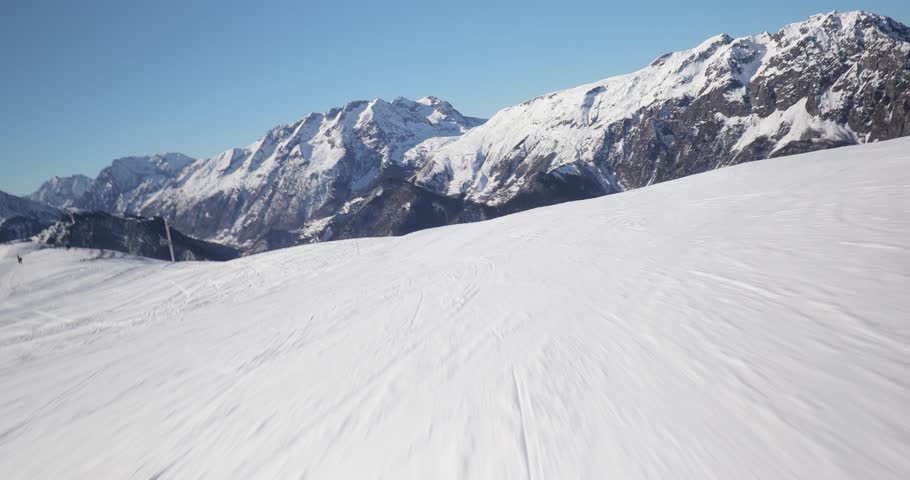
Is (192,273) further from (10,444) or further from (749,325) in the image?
(749,325)

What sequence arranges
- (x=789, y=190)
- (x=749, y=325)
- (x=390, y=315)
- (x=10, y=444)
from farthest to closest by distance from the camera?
(x=789, y=190), (x=390, y=315), (x=10, y=444), (x=749, y=325)

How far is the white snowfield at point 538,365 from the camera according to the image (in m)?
3.80

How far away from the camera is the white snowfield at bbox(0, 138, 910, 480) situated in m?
3.80

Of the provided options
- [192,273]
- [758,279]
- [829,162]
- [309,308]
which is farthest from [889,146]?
[192,273]

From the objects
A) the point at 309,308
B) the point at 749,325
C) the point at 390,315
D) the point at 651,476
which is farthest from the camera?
the point at 309,308

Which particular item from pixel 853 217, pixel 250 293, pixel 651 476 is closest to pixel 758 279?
pixel 853 217

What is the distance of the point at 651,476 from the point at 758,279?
16.7 ft

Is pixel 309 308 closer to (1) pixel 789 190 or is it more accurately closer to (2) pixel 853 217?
(2) pixel 853 217

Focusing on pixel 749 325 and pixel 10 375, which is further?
pixel 10 375

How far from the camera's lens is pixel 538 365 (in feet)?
17.8

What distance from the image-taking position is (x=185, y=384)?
697 cm

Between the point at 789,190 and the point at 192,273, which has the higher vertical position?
the point at 192,273

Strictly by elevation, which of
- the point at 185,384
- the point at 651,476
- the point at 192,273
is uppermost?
the point at 192,273

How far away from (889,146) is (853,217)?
11.2m
